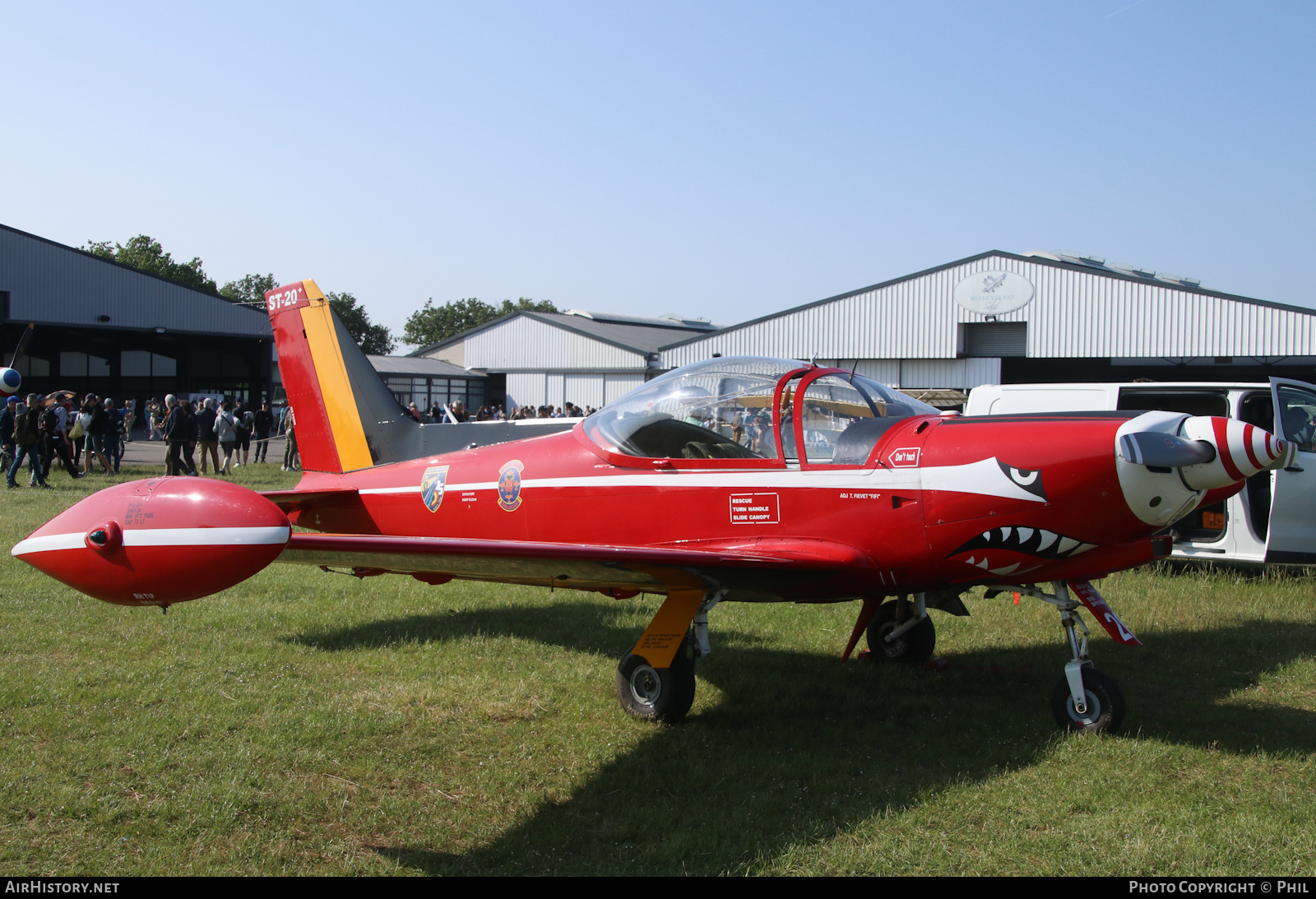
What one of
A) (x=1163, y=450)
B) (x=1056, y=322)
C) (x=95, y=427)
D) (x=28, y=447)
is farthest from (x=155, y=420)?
(x=1163, y=450)

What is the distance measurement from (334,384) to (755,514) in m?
4.27

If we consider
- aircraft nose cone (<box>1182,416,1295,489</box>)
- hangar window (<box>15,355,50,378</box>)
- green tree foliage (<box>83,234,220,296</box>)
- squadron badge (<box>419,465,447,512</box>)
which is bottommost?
squadron badge (<box>419,465,447,512</box>)

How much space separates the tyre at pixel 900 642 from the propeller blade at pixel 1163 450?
258 centimetres

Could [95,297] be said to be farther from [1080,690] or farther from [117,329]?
[1080,690]

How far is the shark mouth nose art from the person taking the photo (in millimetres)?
4613

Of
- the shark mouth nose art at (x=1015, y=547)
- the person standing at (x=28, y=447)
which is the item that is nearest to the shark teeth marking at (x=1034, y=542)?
→ the shark mouth nose art at (x=1015, y=547)

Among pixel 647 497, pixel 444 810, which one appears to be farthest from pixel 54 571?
pixel 647 497

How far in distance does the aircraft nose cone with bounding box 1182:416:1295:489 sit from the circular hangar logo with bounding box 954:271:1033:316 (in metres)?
24.4

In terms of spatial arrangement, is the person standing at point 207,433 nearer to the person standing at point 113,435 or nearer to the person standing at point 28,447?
the person standing at point 113,435

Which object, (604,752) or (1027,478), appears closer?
(1027,478)

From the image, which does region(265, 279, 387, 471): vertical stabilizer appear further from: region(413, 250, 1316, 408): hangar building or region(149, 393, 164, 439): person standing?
region(149, 393, 164, 439): person standing

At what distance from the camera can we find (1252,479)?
9008mm

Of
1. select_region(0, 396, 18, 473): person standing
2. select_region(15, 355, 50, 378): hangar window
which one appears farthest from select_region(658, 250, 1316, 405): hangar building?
select_region(15, 355, 50, 378): hangar window
